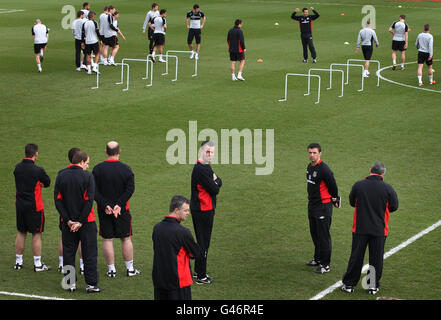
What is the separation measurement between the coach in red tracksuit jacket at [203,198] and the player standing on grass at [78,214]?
1524 mm

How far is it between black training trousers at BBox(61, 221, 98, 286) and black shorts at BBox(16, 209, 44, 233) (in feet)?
2.96

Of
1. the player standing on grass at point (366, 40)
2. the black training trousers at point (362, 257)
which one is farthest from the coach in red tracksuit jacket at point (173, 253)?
the player standing on grass at point (366, 40)

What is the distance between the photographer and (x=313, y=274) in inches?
473

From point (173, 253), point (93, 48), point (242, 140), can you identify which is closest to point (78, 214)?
point (173, 253)

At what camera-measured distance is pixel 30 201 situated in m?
11.9

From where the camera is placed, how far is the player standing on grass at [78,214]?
11.0 m

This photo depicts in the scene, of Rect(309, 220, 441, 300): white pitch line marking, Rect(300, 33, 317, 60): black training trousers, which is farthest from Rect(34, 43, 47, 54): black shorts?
Rect(309, 220, 441, 300): white pitch line marking

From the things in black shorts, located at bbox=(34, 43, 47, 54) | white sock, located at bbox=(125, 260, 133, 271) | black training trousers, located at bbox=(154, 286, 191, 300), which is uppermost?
black shorts, located at bbox=(34, 43, 47, 54)

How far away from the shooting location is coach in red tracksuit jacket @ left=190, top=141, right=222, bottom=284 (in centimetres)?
1149

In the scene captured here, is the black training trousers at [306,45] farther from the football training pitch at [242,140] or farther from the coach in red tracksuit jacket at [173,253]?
the coach in red tracksuit jacket at [173,253]

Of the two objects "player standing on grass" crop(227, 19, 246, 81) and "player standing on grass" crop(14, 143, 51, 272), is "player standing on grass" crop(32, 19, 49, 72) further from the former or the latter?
"player standing on grass" crop(14, 143, 51, 272)

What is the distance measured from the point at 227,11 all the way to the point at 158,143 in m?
29.1

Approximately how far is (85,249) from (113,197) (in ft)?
2.92
